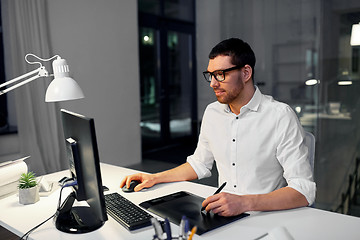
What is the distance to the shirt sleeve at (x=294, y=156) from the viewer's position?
1411 mm

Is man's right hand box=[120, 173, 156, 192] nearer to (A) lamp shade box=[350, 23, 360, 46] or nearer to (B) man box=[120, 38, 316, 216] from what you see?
(B) man box=[120, 38, 316, 216]

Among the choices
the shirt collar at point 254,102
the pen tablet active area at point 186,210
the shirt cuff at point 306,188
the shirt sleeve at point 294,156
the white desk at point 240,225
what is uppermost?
the shirt collar at point 254,102

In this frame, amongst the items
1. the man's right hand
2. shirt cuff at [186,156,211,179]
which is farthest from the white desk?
shirt cuff at [186,156,211,179]

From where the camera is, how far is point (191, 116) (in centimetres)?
629

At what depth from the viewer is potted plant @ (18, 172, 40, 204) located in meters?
1.52

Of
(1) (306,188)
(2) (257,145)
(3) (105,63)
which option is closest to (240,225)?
(1) (306,188)

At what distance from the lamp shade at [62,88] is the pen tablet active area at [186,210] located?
556mm

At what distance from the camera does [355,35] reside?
10.1ft

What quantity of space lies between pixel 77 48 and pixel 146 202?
326 centimetres

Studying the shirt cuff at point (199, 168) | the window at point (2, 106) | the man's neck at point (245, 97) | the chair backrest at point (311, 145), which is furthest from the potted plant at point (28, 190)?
the window at point (2, 106)

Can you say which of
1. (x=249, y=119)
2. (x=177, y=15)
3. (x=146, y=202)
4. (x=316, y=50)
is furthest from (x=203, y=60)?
(x=146, y=202)

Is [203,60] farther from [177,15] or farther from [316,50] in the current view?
[177,15]

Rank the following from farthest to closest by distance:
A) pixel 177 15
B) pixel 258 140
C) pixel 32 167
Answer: pixel 177 15 < pixel 32 167 < pixel 258 140

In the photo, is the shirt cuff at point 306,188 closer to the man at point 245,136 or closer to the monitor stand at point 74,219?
the man at point 245,136
